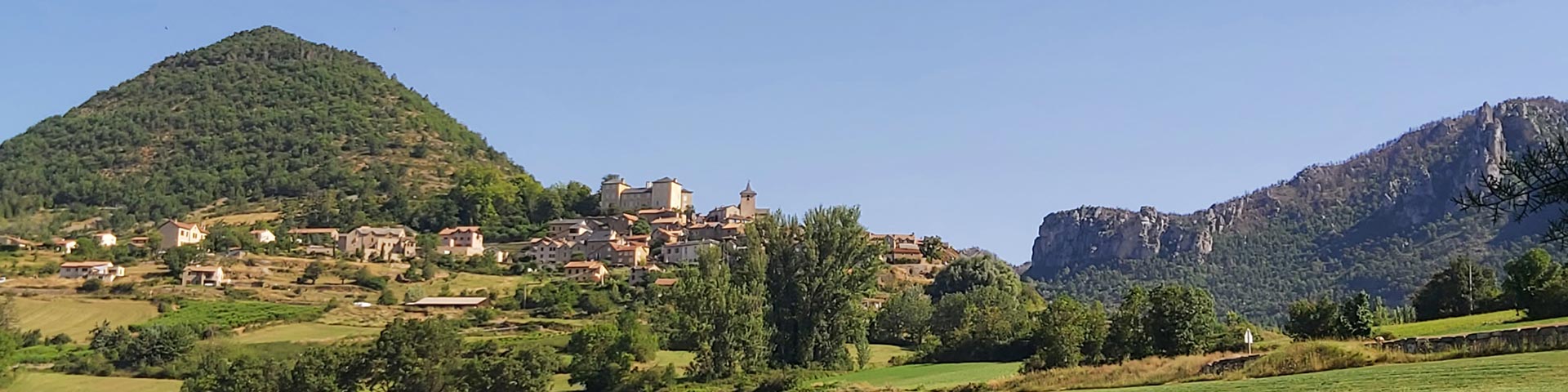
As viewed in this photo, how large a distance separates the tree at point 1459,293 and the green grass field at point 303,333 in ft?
167

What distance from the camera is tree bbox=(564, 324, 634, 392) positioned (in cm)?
4997

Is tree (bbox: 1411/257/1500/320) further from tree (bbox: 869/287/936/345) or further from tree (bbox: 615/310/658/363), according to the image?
tree (bbox: 615/310/658/363)

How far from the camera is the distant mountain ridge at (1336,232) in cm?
14138

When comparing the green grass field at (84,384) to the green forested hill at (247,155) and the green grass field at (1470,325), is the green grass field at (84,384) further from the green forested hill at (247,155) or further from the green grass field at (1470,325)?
the green forested hill at (247,155)

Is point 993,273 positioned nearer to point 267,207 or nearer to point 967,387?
→ point 967,387

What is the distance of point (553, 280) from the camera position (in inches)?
3602

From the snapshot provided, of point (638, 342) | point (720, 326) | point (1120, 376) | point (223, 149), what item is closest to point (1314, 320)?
point (1120, 376)

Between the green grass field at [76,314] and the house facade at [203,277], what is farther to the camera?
the house facade at [203,277]

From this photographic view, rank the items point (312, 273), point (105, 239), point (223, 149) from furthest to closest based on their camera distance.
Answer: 1. point (223, 149)
2. point (105, 239)
3. point (312, 273)

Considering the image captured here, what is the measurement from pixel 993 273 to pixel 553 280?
31.6 meters

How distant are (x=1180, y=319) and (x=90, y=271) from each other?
72103mm

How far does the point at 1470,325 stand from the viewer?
125 ft

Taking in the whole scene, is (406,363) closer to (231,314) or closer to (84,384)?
(84,384)

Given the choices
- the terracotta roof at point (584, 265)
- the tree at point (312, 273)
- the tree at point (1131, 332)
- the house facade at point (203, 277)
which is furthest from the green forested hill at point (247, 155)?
the tree at point (1131, 332)
